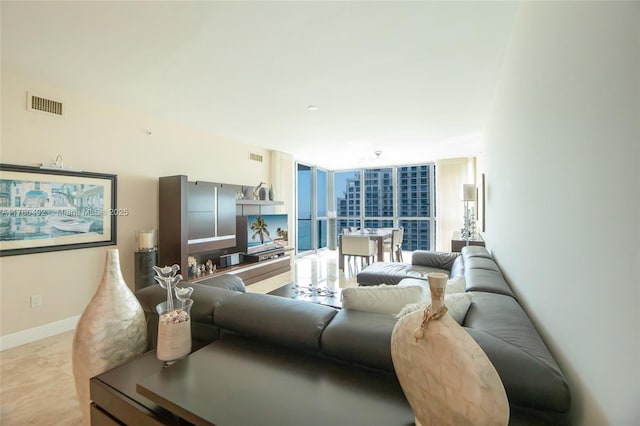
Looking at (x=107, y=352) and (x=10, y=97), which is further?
(x=10, y=97)

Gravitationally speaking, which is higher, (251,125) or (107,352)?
(251,125)

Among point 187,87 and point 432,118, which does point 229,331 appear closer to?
point 187,87

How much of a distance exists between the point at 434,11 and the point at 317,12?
80cm

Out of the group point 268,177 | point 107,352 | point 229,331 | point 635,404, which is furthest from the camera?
point 268,177

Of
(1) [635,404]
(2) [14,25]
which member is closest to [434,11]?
(1) [635,404]

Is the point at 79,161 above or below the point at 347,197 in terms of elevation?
above

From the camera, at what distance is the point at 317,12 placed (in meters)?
1.92

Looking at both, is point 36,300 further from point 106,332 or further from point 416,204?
point 416,204

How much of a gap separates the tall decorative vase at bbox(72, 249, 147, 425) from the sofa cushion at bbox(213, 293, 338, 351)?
39 centimetres

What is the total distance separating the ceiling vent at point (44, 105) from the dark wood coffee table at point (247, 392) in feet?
10.2

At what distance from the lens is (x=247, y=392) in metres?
0.94

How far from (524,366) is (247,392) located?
891mm

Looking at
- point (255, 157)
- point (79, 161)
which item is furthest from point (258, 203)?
point (79, 161)

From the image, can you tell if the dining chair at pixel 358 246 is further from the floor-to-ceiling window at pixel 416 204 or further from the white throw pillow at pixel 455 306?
the white throw pillow at pixel 455 306
